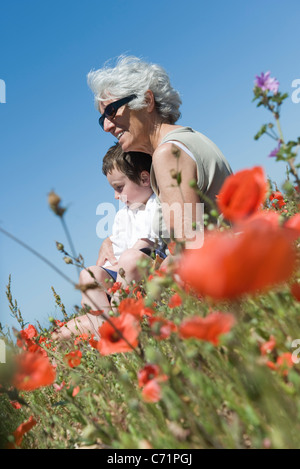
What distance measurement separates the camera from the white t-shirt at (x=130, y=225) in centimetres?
572

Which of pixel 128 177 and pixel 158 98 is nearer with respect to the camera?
pixel 158 98

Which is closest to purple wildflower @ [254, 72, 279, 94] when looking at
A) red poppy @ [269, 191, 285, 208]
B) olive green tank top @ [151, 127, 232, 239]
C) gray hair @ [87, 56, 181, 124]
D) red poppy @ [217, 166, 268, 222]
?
red poppy @ [217, 166, 268, 222]

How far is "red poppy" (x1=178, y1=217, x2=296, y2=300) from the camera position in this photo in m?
0.87

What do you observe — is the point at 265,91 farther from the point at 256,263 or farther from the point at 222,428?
the point at 222,428

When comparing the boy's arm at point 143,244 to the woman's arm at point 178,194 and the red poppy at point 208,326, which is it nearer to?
the woman's arm at point 178,194

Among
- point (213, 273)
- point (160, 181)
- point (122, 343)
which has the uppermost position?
point (160, 181)

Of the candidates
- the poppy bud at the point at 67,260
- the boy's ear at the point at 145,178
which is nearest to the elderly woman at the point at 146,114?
the boy's ear at the point at 145,178

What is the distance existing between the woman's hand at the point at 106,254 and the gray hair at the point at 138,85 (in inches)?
97.0

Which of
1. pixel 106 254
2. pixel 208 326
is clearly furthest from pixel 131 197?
pixel 208 326

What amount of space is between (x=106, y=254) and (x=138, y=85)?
2915 mm

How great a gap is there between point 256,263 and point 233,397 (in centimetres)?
74

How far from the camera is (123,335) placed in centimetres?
164
